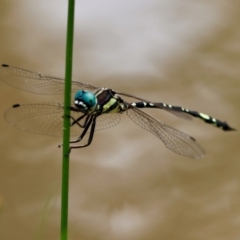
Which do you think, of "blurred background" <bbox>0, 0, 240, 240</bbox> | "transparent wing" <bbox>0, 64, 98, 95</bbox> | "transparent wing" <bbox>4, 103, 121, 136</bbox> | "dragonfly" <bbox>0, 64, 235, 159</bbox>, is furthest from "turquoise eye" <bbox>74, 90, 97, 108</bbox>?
"blurred background" <bbox>0, 0, 240, 240</bbox>

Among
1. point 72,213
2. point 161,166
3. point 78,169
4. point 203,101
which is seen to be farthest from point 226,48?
point 72,213

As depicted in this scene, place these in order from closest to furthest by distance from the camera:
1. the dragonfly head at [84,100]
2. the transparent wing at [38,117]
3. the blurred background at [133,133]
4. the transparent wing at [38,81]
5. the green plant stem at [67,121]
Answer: the green plant stem at [67,121] < the dragonfly head at [84,100] < the transparent wing at [38,117] < the transparent wing at [38,81] < the blurred background at [133,133]

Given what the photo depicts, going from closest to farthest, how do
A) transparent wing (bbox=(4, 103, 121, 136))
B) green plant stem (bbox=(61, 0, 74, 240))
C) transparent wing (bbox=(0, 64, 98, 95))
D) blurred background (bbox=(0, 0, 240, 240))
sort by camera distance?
green plant stem (bbox=(61, 0, 74, 240))
transparent wing (bbox=(4, 103, 121, 136))
transparent wing (bbox=(0, 64, 98, 95))
blurred background (bbox=(0, 0, 240, 240))

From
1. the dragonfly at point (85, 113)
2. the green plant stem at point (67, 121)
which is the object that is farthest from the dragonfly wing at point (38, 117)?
the green plant stem at point (67, 121)

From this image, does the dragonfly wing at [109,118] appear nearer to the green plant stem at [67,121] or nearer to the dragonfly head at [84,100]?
the dragonfly head at [84,100]

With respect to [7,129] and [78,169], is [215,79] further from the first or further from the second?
[7,129]

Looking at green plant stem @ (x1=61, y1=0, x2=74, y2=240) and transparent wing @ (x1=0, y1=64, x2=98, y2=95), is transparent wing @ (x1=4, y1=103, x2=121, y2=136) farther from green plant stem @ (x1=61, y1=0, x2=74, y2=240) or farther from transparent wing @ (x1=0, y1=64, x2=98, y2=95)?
green plant stem @ (x1=61, y1=0, x2=74, y2=240)
